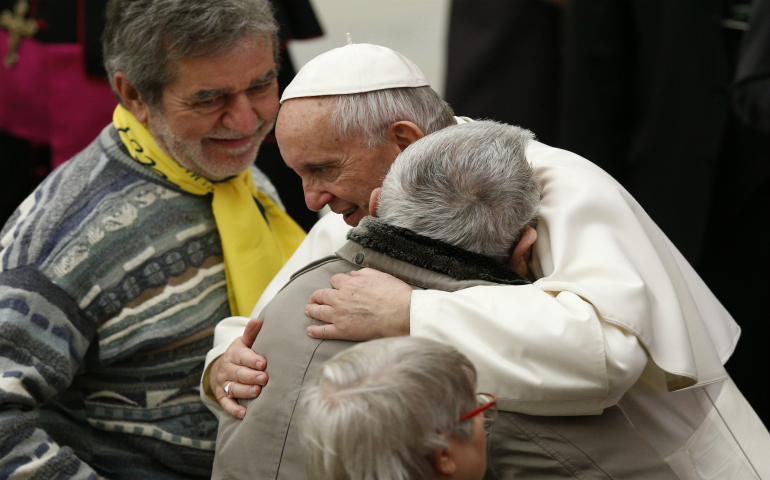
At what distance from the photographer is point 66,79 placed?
4164 millimetres

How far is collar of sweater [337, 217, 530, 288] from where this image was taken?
1.96m

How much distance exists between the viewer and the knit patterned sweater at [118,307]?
2479mm

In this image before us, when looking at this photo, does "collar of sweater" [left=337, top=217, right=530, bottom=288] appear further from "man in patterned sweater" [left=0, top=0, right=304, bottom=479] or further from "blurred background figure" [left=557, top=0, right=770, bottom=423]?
"blurred background figure" [left=557, top=0, right=770, bottom=423]

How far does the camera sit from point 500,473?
1.86 metres

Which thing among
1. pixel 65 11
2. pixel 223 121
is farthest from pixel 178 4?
pixel 65 11

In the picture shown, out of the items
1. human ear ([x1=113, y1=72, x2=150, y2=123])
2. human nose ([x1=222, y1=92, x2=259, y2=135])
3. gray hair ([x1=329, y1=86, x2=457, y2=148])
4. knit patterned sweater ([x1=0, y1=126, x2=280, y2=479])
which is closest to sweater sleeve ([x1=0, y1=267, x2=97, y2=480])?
knit patterned sweater ([x1=0, y1=126, x2=280, y2=479])

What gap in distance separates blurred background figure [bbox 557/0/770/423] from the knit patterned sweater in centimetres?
202

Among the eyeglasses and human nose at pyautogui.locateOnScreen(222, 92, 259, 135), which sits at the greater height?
human nose at pyautogui.locateOnScreen(222, 92, 259, 135)

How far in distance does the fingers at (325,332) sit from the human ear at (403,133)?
0.63 m

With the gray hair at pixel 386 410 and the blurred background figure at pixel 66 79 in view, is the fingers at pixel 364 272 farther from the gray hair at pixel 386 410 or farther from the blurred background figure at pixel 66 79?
the blurred background figure at pixel 66 79

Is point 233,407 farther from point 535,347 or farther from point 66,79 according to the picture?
point 66,79

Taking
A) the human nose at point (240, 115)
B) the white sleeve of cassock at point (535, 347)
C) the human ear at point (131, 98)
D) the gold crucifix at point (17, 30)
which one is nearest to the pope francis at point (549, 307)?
the white sleeve of cassock at point (535, 347)

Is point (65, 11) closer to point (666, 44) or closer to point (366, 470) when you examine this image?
point (666, 44)

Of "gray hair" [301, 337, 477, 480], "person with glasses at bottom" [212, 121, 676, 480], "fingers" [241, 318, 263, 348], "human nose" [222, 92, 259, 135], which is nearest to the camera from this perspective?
"gray hair" [301, 337, 477, 480]
